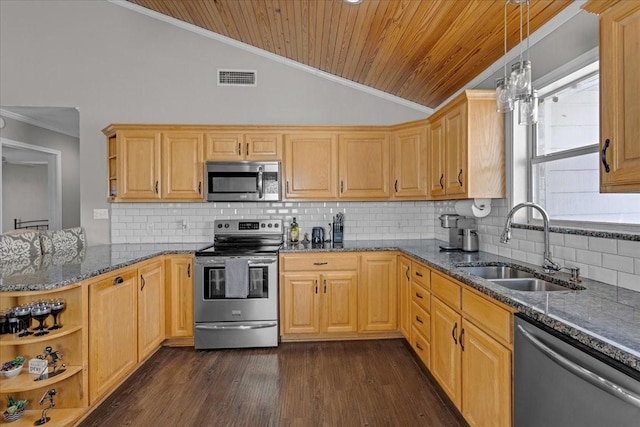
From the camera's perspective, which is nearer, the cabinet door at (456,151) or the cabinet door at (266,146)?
the cabinet door at (456,151)

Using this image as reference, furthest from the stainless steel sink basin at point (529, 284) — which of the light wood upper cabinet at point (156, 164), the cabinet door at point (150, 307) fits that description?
the light wood upper cabinet at point (156, 164)

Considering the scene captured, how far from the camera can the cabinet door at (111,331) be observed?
2203 millimetres

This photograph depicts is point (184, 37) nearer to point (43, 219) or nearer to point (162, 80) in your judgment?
point (162, 80)

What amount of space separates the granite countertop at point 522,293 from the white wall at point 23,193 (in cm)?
422

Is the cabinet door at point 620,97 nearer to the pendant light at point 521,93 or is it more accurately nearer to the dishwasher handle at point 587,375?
the pendant light at point 521,93

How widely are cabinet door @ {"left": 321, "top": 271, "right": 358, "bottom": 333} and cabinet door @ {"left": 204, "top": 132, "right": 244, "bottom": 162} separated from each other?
154 cm

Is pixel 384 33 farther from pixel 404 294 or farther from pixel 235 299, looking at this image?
pixel 235 299

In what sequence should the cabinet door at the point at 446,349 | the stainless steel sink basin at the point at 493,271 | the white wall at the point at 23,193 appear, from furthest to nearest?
the white wall at the point at 23,193, the stainless steel sink basin at the point at 493,271, the cabinet door at the point at 446,349

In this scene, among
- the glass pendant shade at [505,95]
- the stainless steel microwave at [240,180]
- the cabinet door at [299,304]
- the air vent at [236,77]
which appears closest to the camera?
the glass pendant shade at [505,95]

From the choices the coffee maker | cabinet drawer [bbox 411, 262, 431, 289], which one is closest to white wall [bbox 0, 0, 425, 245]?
the coffee maker

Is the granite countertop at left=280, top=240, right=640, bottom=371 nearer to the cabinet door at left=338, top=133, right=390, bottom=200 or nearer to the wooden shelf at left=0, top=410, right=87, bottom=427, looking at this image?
the cabinet door at left=338, top=133, right=390, bottom=200

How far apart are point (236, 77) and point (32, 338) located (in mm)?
3095

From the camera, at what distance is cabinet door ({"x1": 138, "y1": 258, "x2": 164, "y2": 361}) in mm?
2868

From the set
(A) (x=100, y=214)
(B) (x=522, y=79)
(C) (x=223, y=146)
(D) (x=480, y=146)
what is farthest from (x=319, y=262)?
(A) (x=100, y=214)
